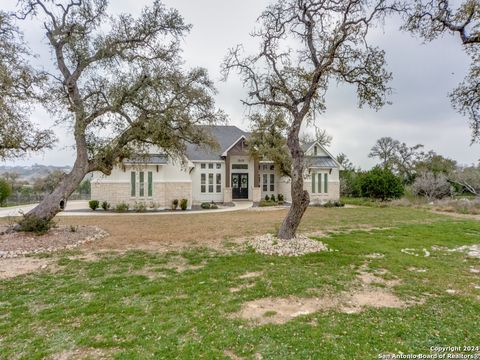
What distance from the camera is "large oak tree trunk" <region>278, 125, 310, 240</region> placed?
30.7 ft

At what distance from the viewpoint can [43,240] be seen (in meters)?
9.66

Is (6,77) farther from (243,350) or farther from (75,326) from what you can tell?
(243,350)

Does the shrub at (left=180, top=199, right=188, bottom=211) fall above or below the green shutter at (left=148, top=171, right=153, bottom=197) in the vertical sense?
below

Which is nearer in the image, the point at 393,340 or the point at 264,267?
the point at 393,340

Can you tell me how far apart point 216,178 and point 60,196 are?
51.4 feet

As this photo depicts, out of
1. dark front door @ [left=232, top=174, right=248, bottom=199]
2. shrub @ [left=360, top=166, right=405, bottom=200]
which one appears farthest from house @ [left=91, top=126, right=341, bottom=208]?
shrub @ [left=360, top=166, right=405, bottom=200]

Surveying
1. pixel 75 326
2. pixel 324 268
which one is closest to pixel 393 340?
pixel 324 268

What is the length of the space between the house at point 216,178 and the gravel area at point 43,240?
9517 mm

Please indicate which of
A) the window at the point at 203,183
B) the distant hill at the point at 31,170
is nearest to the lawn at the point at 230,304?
the window at the point at 203,183

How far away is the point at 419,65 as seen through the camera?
12031 millimetres

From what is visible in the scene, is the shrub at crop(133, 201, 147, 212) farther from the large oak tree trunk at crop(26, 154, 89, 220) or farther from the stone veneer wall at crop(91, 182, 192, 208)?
the large oak tree trunk at crop(26, 154, 89, 220)

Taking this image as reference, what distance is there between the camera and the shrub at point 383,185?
26406 millimetres

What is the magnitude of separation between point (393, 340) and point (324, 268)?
3.29 meters

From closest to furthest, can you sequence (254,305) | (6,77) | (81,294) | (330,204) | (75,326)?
1. (75,326)
2. (254,305)
3. (81,294)
4. (6,77)
5. (330,204)
